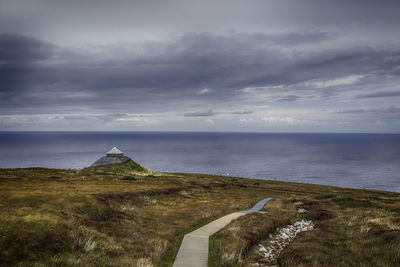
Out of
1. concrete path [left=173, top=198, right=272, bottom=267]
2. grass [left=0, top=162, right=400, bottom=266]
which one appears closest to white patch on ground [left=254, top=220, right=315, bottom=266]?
grass [left=0, top=162, right=400, bottom=266]

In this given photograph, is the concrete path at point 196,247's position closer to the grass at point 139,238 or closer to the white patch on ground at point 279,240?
the grass at point 139,238

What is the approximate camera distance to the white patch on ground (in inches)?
692

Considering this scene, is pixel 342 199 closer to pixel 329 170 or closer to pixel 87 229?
pixel 87 229

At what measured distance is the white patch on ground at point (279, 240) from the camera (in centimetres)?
1758

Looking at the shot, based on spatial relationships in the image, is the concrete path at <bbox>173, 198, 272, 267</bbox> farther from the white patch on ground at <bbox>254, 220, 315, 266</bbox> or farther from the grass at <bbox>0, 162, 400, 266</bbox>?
the white patch on ground at <bbox>254, 220, 315, 266</bbox>

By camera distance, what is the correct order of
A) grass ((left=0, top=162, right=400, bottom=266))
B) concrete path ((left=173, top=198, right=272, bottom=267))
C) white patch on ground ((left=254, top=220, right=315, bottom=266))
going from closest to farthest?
grass ((left=0, top=162, right=400, bottom=266)), concrete path ((left=173, top=198, right=272, bottom=267)), white patch on ground ((left=254, top=220, right=315, bottom=266))

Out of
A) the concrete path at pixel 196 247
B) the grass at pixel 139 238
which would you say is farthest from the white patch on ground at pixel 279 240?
the concrete path at pixel 196 247

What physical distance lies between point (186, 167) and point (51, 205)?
463 ft

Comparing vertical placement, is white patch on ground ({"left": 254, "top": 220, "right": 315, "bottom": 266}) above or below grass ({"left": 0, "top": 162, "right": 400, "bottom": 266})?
below

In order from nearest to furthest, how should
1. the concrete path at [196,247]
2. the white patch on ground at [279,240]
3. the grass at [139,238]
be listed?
1. the grass at [139,238]
2. the concrete path at [196,247]
3. the white patch on ground at [279,240]

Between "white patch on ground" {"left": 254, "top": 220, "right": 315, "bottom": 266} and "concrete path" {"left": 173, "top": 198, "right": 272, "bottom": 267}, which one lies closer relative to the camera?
"concrete path" {"left": 173, "top": 198, "right": 272, "bottom": 267}

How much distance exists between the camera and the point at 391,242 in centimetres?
1606

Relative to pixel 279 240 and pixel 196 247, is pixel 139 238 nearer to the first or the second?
pixel 196 247

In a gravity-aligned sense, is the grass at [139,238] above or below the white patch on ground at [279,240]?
above
